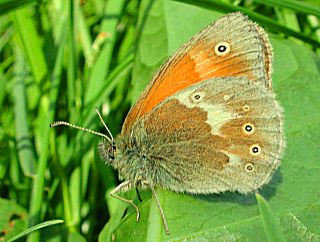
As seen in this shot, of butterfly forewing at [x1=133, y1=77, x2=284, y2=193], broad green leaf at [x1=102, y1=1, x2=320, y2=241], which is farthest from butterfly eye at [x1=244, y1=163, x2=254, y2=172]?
broad green leaf at [x1=102, y1=1, x2=320, y2=241]

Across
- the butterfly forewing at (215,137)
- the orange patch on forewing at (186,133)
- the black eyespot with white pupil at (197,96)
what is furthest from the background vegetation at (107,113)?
the black eyespot with white pupil at (197,96)

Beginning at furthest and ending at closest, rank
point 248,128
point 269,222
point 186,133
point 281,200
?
point 186,133 → point 248,128 → point 281,200 → point 269,222

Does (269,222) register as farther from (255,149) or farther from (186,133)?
(186,133)

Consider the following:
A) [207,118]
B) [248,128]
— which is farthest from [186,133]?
[248,128]

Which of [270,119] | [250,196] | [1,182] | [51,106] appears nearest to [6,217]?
[1,182]

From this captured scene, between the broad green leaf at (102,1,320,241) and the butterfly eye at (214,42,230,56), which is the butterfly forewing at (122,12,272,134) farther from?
the broad green leaf at (102,1,320,241)

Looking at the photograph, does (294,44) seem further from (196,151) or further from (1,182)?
(1,182)
